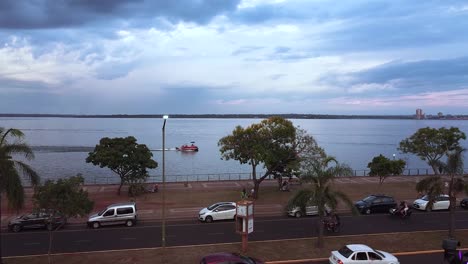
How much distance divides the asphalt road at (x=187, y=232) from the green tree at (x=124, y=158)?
45.9 ft

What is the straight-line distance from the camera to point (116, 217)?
31.5 meters

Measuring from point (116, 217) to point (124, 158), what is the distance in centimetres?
1487

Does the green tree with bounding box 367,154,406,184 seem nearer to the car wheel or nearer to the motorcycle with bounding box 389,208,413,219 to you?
the motorcycle with bounding box 389,208,413,219

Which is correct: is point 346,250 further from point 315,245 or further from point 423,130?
point 423,130

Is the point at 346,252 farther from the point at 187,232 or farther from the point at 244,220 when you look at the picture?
the point at 187,232

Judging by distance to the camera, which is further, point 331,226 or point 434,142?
point 434,142

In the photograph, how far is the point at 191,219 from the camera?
34125mm

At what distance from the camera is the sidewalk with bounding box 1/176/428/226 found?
36.5 m

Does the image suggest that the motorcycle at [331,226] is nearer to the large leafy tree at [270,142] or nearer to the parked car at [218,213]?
the parked car at [218,213]

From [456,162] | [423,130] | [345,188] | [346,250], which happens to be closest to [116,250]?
[346,250]

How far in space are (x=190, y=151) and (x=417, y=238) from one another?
115518 millimetres

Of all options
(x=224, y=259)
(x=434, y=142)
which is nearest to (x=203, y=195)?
(x=224, y=259)

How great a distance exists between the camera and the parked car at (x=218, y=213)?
32.8 m

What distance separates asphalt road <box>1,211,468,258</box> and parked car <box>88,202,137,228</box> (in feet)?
1.74
